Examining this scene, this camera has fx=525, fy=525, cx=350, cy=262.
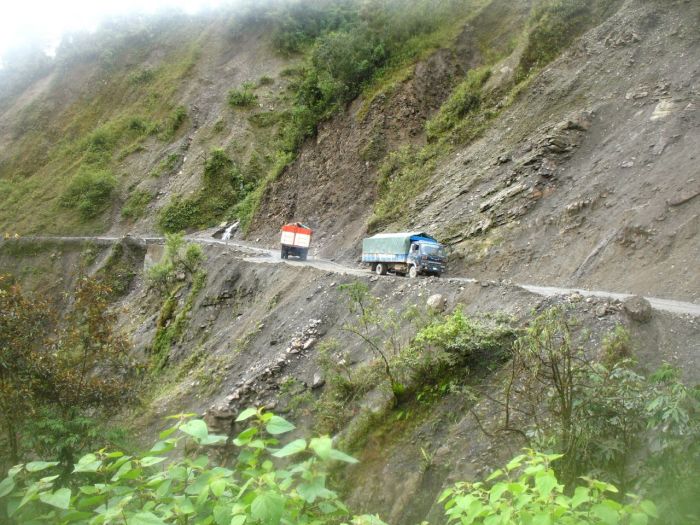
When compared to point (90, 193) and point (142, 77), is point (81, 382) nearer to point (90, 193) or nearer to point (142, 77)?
point (90, 193)

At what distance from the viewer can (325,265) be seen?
2473 centimetres

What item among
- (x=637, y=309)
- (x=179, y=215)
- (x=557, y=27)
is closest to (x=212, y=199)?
(x=179, y=215)

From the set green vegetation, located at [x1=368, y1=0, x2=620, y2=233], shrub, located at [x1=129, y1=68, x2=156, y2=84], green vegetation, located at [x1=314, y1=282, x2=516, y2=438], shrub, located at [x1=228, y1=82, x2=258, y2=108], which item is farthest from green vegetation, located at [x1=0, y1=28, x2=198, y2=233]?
green vegetation, located at [x1=314, y1=282, x2=516, y2=438]

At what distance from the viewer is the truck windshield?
1842cm

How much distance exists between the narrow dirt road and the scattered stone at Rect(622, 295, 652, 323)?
50 centimetres

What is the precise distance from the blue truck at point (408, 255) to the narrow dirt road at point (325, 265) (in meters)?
0.87

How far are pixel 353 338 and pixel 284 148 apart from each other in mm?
28370

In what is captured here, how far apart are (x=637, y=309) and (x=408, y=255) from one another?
1014cm

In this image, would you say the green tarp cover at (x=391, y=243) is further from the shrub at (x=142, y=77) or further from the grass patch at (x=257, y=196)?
the shrub at (x=142, y=77)

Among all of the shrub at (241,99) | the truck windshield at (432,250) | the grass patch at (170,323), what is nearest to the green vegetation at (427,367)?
the truck windshield at (432,250)

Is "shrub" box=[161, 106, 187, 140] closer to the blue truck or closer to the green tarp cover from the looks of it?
the green tarp cover

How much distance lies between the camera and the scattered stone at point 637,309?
9.28 m

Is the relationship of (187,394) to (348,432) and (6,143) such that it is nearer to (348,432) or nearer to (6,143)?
(348,432)

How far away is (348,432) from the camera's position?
10188 mm
